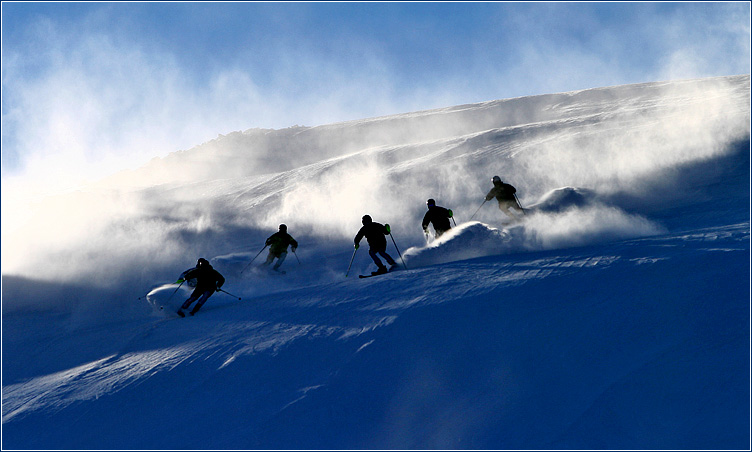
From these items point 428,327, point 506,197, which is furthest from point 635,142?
point 428,327

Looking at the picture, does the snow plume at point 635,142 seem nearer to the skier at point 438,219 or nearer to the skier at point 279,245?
the skier at point 438,219

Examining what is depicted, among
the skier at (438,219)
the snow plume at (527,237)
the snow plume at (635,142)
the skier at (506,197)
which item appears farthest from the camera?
the snow plume at (635,142)

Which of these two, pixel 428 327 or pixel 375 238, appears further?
pixel 375 238

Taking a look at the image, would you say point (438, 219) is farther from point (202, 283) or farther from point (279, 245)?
point (202, 283)

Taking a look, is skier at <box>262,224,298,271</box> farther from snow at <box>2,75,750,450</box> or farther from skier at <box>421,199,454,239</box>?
skier at <box>421,199,454,239</box>

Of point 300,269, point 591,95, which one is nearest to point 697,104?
point 591,95

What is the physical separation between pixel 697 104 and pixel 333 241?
1936cm

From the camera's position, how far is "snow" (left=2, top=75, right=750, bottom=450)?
4.49m

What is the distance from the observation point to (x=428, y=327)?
606 cm

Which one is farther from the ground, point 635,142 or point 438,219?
point 635,142

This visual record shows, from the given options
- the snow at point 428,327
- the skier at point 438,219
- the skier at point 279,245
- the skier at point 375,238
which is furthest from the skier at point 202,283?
the skier at point 438,219

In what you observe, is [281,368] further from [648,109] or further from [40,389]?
[648,109]

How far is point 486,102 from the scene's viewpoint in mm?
43438

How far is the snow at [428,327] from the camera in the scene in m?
4.49
